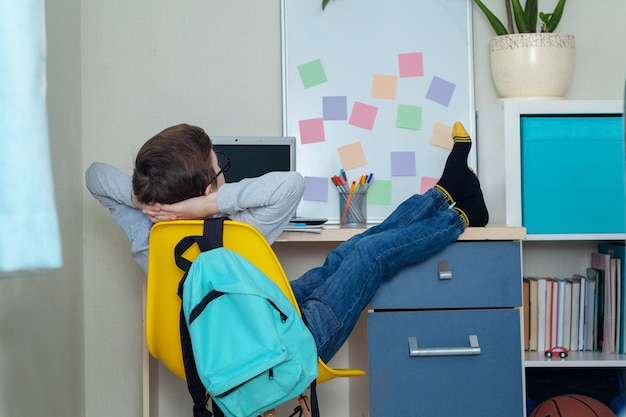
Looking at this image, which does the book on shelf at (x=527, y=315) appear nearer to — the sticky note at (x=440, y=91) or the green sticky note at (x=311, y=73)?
the sticky note at (x=440, y=91)

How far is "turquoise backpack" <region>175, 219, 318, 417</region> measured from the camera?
1.38 meters

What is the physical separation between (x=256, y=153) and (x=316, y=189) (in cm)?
32

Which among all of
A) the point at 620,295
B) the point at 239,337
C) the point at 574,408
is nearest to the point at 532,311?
the point at 620,295

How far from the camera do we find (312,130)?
248 centimetres

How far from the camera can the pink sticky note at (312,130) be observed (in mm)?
2479

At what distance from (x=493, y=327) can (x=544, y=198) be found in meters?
0.45

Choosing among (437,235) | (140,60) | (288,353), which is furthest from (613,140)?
(140,60)

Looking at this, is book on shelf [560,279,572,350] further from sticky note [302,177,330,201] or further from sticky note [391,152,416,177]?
sticky note [302,177,330,201]

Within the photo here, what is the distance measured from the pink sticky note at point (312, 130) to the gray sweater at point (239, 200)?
0.77 m

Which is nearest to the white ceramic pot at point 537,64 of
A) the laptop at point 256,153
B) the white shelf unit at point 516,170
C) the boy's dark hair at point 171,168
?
the white shelf unit at point 516,170

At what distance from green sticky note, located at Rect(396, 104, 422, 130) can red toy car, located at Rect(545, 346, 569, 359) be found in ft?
2.75

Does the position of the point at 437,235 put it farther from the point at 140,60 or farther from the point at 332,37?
the point at 140,60

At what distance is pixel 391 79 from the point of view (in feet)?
8.21

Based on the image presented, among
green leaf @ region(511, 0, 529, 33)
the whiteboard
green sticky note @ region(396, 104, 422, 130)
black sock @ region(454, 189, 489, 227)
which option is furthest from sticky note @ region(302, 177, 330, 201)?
green leaf @ region(511, 0, 529, 33)
